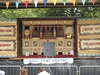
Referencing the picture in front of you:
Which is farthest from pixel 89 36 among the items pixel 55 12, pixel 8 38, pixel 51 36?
pixel 55 12

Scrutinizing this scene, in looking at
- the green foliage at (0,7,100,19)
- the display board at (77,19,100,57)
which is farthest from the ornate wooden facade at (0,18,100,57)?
the green foliage at (0,7,100,19)

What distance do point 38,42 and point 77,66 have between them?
353 centimetres

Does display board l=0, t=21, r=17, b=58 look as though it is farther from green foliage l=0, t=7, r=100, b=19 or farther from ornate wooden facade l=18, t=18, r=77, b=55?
green foliage l=0, t=7, r=100, b=19

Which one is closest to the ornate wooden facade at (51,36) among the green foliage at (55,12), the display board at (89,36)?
the display board at (89,36)

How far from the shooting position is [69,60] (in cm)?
1136

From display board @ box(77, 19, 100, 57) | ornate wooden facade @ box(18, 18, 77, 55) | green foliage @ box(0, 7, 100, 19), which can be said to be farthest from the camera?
green foliage @ box(0, 7, 100, 19)

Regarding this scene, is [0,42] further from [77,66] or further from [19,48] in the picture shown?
[77,66]

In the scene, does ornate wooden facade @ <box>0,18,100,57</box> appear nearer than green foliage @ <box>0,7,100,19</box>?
Yes

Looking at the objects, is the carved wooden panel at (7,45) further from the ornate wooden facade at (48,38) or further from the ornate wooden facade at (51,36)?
the ornate wooden facade at (48,38)

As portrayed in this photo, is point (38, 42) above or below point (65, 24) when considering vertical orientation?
below

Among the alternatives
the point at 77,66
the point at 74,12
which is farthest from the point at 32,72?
the point at 74,12

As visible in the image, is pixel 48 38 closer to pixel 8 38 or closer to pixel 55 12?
pixel 8 38

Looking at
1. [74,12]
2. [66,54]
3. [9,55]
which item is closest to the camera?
[9,55]

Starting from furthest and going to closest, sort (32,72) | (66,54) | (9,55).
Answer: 1. (66,54)
2. (9,55)
3. (32,72)
